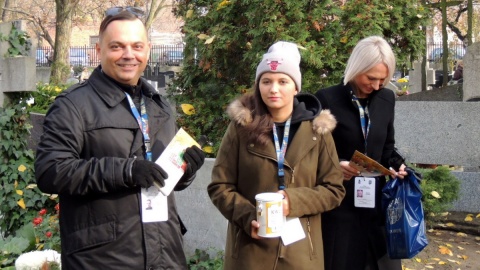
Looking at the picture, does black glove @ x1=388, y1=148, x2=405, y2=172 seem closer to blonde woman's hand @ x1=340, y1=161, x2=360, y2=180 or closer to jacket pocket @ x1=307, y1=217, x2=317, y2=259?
blonde woman's hand @ x1=340, y1=161, x2=360, y2=180

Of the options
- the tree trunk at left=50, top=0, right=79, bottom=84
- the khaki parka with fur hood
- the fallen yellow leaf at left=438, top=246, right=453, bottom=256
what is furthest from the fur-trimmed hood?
the tree trunk at left=50, top=0, right=79, bottom=84

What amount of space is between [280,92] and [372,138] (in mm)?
837

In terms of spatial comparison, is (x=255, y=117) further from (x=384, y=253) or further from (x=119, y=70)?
(x=384, y=253)

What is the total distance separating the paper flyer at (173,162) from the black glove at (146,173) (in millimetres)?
68

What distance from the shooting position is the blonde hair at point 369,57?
386cm

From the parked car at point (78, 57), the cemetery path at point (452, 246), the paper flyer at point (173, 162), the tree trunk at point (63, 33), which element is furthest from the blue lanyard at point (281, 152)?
the parked car at point (78, 57)

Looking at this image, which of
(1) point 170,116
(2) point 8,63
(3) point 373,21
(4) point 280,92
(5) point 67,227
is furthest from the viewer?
(2) point 8,63

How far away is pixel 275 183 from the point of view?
341 centimetres

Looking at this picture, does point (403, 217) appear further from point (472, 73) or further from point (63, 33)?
point (63, 33)

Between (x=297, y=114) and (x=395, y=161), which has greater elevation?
(x=297, y=114)

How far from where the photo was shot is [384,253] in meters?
4.10

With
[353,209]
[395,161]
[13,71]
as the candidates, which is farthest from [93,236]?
[13,71]

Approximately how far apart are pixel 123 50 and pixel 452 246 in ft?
15.1

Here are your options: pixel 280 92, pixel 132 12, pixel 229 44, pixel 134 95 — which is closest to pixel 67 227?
pixel 134 95
